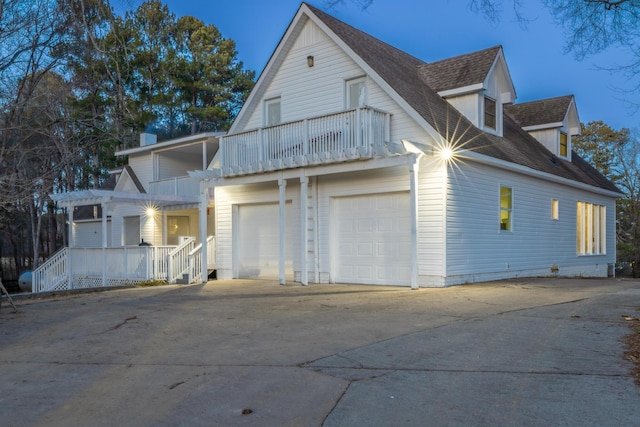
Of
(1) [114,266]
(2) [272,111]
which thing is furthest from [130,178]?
(2) [272,111]

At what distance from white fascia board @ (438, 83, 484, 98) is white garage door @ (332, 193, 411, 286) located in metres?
3.84

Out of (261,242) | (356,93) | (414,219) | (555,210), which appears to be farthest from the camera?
(555,210)

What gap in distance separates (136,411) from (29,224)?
3790cm

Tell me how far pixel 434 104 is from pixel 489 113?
2244mm

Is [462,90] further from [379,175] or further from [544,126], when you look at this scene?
[544,126]

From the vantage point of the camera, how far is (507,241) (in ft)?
48.4

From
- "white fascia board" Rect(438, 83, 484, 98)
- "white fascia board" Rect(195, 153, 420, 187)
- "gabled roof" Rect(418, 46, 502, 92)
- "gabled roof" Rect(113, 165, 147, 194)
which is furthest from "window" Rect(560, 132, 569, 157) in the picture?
"gabled roof" Rect(113, 165, 147, 194)

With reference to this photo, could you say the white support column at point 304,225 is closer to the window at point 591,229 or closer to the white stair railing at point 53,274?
the white stair railing at point 53,274

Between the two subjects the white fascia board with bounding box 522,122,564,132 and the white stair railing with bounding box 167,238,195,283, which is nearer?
the white stair railing with bounding box 167,238,195,283

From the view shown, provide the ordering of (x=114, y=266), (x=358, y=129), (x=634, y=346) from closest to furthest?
(x=634, y=346) < (x=358, y=129) < (x=114, y=266)

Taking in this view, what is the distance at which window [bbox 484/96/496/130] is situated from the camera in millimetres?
15375

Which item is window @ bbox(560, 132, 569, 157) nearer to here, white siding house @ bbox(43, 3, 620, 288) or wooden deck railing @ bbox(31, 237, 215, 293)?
white siding house @ bbox(43, 3, 620, 288)

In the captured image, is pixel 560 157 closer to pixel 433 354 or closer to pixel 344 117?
pixel 344 117

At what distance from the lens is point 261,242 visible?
1633cm
